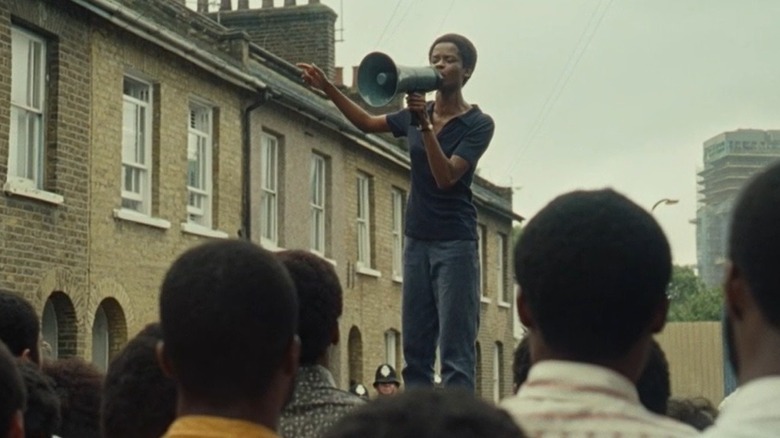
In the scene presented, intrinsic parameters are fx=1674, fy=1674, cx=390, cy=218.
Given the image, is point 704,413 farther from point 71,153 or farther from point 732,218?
point 71,153

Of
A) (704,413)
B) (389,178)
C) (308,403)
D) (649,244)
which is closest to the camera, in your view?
(649,244)

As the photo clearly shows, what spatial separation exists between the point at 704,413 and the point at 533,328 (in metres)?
2.07

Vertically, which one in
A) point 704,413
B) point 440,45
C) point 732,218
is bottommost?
point 704,413

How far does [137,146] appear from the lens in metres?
22.7

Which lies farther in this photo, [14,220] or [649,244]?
[14,220]

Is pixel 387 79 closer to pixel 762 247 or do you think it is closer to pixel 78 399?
pixel 78 399

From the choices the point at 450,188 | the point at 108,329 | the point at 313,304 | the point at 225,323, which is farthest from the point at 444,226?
the point at 108,329

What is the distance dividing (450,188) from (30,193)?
13010 millimetres

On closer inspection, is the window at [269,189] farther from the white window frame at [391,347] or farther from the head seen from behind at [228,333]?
the head seen from behind at [228,333]

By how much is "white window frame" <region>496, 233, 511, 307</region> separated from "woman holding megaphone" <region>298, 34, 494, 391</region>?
35998mm

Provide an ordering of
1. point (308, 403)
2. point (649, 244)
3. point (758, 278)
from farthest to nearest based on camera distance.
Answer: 1. point (308, 403)
2. point (649, 244)
3. point (758, 278)

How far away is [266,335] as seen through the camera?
11.4ft

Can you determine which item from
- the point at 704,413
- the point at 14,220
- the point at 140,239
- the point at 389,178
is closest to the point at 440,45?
the point at 704,413

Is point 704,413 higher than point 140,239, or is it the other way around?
point 140,239
